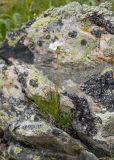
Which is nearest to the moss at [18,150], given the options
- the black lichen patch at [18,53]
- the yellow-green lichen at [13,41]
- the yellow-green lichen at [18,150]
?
the yellow-green lichen at [18,150]

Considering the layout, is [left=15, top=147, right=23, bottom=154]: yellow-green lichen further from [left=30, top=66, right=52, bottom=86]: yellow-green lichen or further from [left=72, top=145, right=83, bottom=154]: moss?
[left=30, top=66, right=52, bottom=86]: yellow-green lichen

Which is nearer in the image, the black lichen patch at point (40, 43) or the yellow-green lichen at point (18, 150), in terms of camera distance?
the yellow-green lichen at point (18, 150)

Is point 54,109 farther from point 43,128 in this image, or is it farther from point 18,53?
point 18,53

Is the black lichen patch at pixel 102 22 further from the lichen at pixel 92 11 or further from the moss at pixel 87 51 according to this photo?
the moss at pixel 87 51

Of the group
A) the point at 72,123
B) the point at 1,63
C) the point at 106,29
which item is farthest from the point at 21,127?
the point at 106,29

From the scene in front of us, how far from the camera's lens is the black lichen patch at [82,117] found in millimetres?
6297

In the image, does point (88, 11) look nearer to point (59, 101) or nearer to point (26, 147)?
point (59, 101)

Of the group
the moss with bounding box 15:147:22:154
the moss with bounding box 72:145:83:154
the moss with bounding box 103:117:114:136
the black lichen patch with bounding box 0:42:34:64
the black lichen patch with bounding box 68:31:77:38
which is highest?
the black lichen patch with bounding box 68:31:77:38

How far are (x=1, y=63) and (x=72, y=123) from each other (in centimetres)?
157

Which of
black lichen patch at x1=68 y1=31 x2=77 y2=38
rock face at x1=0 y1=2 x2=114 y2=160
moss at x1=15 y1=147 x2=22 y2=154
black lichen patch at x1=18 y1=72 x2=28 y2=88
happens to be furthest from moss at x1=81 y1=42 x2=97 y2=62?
moss at x1=15 y1=147 x2=22 y2=154

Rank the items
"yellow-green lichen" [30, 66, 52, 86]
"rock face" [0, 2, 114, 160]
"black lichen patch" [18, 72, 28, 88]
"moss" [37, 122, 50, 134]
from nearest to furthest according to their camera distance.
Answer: "moss" [37, 122, 50, 134], "rock face" [0, 2, 114, 160], "yellow-green lichen" [30, 66, 52, 86], "black lichen patch" [18, 72, 28, 88]

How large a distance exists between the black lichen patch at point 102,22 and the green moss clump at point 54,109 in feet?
4.17

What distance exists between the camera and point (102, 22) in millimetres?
6988

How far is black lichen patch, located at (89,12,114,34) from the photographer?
6945 mm
